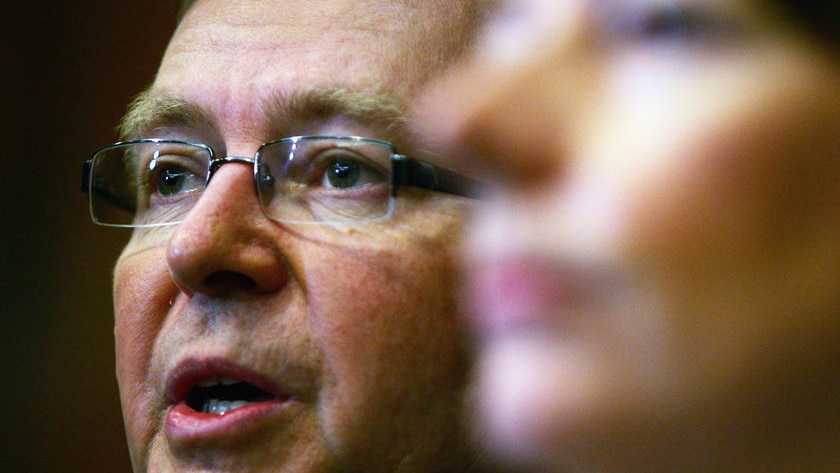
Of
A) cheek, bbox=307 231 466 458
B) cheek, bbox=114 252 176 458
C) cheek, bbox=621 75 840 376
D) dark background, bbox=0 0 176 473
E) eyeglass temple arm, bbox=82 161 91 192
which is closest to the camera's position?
cheek, bbox=621 75 840 376

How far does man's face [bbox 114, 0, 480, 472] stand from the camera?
824 mm

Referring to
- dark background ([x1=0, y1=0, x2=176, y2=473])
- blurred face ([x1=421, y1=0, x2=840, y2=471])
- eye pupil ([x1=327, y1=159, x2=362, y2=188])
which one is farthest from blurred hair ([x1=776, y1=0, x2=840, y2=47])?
dark background ([x1=0, y1=0, x2=176, y2=473])

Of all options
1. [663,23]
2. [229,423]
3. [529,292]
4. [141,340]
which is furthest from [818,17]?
[141,340]

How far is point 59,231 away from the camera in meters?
1.51

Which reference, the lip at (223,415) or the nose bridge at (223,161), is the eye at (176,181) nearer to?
the nose bridge at (223,161)

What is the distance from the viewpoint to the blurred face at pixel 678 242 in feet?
1.28

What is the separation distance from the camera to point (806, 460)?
0.41m

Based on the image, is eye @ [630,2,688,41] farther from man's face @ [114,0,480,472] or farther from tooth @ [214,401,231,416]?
tooth @ [214,401,231,416]

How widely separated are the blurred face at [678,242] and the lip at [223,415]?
1.42 ft

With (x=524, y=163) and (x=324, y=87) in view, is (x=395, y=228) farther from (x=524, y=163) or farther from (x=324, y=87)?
(x=524, y=163)

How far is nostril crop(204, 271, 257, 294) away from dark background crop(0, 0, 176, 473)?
72 centimetres

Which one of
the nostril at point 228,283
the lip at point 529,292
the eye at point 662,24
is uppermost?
the eye at point 662,24

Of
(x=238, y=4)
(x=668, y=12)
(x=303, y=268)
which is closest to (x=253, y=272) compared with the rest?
(x=303, y=268)

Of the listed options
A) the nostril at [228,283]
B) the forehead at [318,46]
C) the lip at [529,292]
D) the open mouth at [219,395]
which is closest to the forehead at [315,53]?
the forehead at [318,46]
